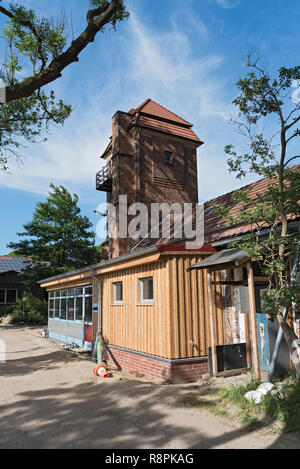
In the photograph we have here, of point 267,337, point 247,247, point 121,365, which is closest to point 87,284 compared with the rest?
point 121,365

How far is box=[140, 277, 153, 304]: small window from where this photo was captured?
27.9ft

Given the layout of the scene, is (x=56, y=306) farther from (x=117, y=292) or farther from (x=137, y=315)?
(x=137, y=315)

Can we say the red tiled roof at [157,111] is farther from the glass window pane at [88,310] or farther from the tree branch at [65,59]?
the glass window pane at [88,310]

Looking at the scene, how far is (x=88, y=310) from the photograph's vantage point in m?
13.0

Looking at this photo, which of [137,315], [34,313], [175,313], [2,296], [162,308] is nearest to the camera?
[175,313]

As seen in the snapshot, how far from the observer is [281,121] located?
620 cm

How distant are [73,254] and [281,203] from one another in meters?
23.0

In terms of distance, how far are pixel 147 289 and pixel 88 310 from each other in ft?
16.9

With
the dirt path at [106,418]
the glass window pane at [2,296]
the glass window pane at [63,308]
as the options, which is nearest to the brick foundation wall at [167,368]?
the dirt path at [106,418]

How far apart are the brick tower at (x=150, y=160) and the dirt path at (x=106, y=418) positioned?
11.1 metres

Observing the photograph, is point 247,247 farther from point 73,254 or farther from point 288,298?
point 73,254

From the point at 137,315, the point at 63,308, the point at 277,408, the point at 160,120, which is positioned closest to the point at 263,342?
the point at 277,408

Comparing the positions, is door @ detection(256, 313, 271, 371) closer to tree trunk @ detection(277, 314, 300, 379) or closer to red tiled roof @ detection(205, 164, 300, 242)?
tree trunk @ detection(277, 314, 300, 379)

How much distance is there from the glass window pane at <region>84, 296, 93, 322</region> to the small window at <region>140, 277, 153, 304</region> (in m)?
4.67
